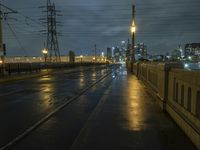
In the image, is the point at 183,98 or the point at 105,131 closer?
the point at 105,131

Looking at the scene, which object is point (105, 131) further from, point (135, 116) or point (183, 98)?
point (135, 116)

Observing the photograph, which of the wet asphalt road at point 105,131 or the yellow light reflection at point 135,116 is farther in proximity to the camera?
the yellow light reflection at point 135,116

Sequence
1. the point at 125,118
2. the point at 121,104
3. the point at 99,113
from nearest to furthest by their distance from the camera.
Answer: the point at 125,118 → the point at 99,113 → the point at 121,104

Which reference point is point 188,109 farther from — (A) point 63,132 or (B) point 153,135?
(A) point 63,132

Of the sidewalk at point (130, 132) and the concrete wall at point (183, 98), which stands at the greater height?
the concrete wall at point (183, 98)

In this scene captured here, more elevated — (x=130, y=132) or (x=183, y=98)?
(x=183, y=98)

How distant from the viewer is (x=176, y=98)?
9.75 m

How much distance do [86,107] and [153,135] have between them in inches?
210

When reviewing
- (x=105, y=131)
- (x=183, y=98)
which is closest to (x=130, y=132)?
(x=105, y=131)

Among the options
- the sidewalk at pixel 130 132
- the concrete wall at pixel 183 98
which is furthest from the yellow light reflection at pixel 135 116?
the concrete wall at pixel 183 98

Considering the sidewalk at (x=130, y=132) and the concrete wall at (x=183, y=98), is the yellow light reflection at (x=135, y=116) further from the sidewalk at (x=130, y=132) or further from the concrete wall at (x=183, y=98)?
the concrete wall at (x=183, y=98)

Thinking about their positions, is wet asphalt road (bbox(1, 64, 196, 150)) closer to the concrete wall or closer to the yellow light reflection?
the yellow light reflection

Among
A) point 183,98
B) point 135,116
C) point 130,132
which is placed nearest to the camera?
point 130,132

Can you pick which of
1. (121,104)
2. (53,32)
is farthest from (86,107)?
(53,32)
